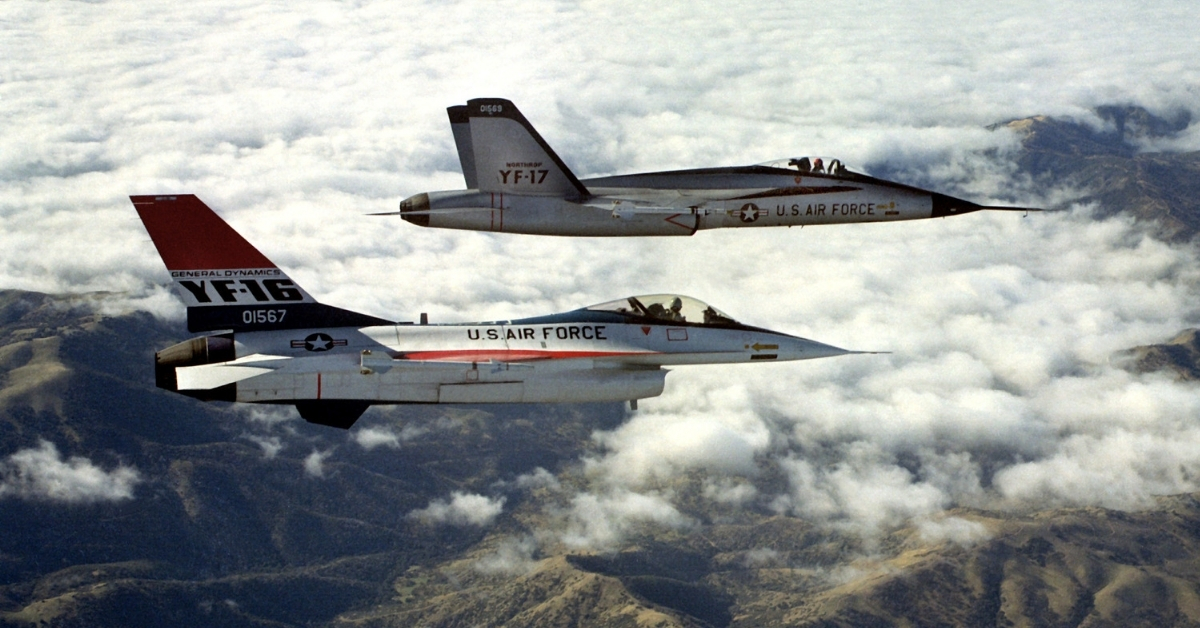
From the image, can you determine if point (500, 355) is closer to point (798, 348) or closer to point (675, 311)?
point (675, 311)

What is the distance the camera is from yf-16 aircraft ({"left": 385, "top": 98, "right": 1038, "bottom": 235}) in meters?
42.2

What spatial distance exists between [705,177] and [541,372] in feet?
37.6

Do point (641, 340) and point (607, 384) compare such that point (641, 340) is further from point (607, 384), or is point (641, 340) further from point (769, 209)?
point (769, 209)

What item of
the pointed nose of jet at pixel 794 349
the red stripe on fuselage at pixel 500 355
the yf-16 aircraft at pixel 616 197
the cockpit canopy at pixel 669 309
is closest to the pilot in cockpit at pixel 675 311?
the cockpit canopy at pixel 669 309

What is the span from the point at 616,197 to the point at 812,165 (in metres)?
9.34

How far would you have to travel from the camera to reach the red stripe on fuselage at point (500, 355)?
131 ft

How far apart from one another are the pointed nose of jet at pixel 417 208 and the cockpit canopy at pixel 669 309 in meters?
6.75

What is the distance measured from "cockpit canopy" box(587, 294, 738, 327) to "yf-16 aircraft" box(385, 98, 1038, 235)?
2429mm

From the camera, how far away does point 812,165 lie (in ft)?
160

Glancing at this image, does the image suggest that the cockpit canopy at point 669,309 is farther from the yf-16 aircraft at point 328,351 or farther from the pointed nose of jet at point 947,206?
the pointed nose of jet at point 947,206

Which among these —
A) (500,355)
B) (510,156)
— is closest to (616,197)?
(510,156)

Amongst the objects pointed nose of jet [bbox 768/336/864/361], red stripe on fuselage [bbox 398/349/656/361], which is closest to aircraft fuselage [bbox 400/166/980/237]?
red stripe on fuselage [bbox 398/349/656/361]

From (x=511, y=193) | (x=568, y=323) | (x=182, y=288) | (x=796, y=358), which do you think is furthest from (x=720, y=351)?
(x=182, y=288)

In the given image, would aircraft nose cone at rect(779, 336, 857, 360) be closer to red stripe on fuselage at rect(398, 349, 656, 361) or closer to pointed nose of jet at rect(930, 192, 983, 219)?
red stripe on fuselage at rect(398, 349, 656, 361)
